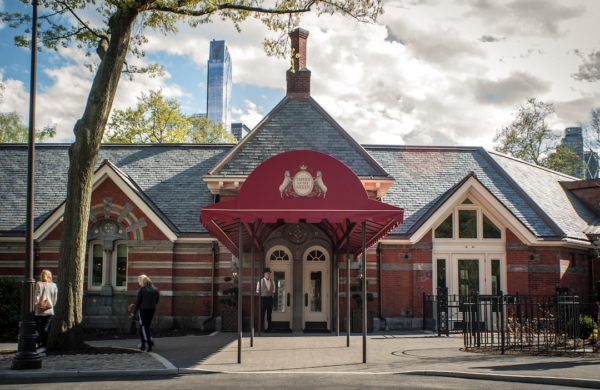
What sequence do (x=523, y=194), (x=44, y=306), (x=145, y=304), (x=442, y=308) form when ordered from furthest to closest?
(x=523, y=194) → (x=442, y=308) → (x=145, y=304) → (x=44, y=306)

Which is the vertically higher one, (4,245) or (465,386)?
(4,245)

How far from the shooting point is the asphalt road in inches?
414

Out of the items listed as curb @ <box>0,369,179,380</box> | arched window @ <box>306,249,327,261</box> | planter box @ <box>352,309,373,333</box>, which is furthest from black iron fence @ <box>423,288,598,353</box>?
curb @ <box>0,369,179,380</box>

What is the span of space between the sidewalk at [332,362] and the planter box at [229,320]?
14.2ft

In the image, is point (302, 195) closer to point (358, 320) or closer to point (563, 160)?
point (358, 320)

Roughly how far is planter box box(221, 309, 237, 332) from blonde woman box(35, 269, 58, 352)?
285 inches

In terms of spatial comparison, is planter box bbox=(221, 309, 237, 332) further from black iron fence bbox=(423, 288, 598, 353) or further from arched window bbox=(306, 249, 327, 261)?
black iron fence bbox=(423, 288, 598, 353)

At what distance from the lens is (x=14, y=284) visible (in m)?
21.0

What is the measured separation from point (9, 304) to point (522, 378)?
15494 mm

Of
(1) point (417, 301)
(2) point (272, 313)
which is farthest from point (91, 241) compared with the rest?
(1) point (417, 301)

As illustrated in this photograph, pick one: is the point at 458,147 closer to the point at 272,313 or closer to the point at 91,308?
the point at 272,313

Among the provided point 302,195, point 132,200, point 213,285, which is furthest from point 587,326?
point 132,200

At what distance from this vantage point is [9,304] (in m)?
20.5

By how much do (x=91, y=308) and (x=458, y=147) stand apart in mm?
15582
